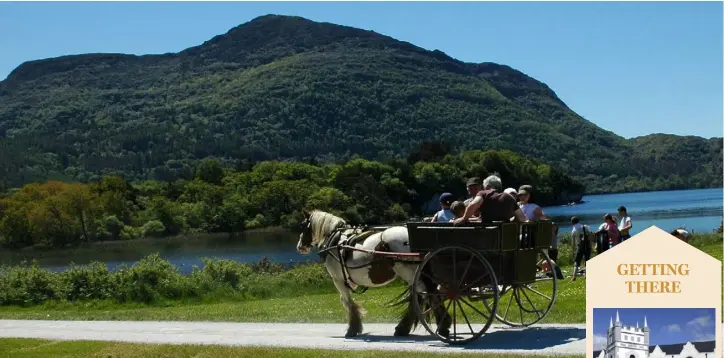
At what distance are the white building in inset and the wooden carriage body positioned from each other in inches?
187

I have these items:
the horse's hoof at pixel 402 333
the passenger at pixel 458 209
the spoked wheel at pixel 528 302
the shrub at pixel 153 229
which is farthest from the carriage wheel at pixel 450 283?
the shrub at pixel 153 229

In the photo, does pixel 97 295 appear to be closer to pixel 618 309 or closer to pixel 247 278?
pixel 247 278

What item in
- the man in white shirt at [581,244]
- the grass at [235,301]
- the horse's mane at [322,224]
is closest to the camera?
the horse's mane at [322,224]

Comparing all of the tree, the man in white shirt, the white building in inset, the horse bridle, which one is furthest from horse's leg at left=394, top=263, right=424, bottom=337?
the tree

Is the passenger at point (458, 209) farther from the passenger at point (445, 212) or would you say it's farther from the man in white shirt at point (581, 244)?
the man in white shirt at point (581, 244)

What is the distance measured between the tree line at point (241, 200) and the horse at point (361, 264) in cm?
8413

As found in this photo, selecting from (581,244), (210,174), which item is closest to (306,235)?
(581,244)

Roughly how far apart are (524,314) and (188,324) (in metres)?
7.68

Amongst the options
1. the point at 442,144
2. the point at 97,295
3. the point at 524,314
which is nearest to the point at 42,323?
the point at 97,295

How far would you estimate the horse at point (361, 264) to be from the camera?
13.6m

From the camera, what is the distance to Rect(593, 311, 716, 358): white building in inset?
712 centimetres

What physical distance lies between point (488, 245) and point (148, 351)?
5.70m

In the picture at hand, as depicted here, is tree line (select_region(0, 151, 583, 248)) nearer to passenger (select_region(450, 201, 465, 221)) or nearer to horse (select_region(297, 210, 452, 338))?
horse (select_region(297, 210, 452, 338))

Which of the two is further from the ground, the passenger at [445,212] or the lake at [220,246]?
the passenger at [445,212]
